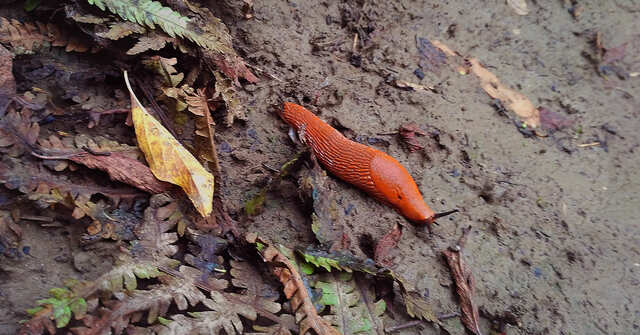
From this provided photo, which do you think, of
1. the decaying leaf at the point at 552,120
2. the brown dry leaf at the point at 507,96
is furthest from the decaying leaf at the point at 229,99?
the decaying leaf at the point at 552,120

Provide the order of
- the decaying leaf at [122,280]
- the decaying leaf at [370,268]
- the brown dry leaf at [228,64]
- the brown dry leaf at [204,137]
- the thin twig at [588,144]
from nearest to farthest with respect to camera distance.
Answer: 1. the decaying leaf at [122,280]
2. the decaying leaf at [370,268]
3. the brown dry leaf at [204,137]
4. the brown dry leaf at [228,64]
5. the thin twig at [588,144]

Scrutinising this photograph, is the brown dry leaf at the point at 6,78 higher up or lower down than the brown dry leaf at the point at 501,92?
lower down

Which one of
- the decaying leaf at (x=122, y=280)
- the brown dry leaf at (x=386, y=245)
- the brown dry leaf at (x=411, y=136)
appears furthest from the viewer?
the brown dry leaf at (x=411, y=136)

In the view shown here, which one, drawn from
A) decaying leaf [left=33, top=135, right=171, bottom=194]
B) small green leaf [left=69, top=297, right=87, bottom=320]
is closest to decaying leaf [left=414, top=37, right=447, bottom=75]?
decaying leaf [left=33, top=135, right=171, bottom=194]

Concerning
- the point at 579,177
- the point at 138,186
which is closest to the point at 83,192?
the point at 138,186

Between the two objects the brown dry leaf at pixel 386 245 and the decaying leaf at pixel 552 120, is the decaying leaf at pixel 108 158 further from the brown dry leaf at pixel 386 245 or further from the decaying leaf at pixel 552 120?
the decaying leaf at pixel 552 120

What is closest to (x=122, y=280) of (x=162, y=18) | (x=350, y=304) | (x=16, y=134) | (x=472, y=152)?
(x=16, y=134)

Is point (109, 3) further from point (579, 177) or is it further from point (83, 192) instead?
point (579, 177)
